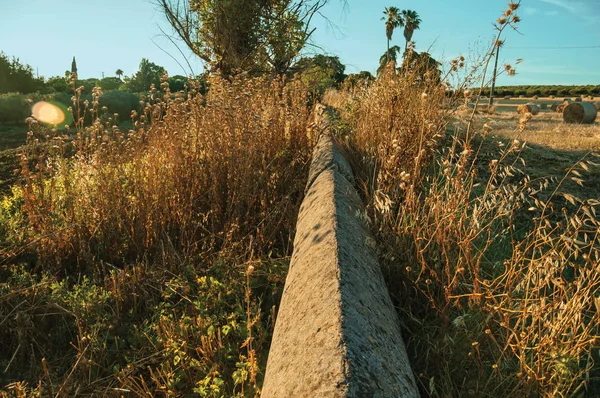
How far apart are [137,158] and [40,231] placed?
1080mm

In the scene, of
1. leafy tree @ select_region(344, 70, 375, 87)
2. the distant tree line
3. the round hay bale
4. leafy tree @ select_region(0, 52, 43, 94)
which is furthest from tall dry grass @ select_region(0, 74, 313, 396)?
the distant tree line

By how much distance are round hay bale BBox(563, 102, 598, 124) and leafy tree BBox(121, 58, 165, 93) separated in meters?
25.9

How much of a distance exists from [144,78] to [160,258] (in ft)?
119

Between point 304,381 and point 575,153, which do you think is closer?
point 304,381

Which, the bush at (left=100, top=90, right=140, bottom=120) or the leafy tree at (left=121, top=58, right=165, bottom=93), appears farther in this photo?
the leafy tree at (left=121, top=58, right=165, bottom=93)

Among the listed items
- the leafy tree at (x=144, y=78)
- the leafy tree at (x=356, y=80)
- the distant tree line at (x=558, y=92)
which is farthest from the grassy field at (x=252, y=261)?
the distant tree line at (x=558, y=92)

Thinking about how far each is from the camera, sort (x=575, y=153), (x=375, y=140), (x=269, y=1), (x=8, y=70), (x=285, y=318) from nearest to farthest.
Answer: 1. (x=285, y=318)
2. (x=375, y=140)
3. (x=575, y=153)
4. (x=269, y=1)
5. (x=8, y=70)

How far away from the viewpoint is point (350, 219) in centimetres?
239

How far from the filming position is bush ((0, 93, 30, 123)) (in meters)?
13.7

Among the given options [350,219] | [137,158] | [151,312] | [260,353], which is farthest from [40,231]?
[350,219]

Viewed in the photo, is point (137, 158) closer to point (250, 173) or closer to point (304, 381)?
point (250, 173)

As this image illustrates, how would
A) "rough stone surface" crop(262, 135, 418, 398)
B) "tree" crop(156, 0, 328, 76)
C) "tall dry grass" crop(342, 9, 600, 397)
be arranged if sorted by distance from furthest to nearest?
"tree" crop(156, 0, 328, 76), "tall dry grass" crop(342, 9, 600, 397), "rough stone surface" crop(262, 135, 418, 398)

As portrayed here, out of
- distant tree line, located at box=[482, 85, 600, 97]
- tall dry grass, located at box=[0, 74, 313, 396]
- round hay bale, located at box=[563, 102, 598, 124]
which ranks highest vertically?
distant tree line, located at box=[482, 85, 600, 97]

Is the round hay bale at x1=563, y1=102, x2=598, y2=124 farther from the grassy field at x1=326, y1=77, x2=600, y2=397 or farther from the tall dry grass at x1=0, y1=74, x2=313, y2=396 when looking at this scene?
the tall dry grass at x1=0, y1=74, x2=313, y2=396
